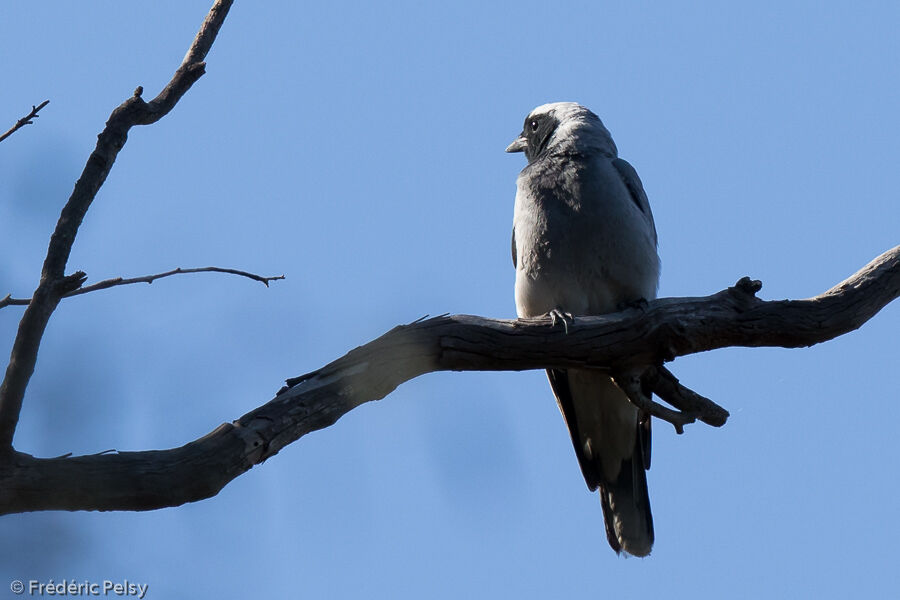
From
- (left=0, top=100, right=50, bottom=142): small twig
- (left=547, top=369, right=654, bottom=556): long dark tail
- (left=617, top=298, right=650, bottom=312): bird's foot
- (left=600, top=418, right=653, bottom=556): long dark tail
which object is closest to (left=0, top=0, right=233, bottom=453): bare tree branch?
(left=0, top=100, right=50, bottom=142): small twig

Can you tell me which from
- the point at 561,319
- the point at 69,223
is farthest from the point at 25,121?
the point at 561,319

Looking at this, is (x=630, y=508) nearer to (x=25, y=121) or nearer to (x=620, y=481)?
(x=620, y=481)

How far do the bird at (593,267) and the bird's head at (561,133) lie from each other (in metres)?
0.01

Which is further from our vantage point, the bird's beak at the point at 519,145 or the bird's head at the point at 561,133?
the bird's beak at the point at 519,145

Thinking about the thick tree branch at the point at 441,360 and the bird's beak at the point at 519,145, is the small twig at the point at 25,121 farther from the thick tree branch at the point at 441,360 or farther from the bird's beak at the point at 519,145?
the bird's beak at the point at 519,145

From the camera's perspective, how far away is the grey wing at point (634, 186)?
6.92m

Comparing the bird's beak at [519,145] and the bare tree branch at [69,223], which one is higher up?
the bird's beak at [519,145]

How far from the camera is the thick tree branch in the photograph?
385 cm

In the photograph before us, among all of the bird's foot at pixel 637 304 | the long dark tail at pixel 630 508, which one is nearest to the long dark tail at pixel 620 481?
the long dark tail at pixel 630 508

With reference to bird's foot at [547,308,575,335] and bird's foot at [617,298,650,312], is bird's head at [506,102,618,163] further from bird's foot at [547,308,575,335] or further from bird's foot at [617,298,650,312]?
bird's foot at [547,308,575,335]

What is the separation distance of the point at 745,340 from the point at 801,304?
388mm

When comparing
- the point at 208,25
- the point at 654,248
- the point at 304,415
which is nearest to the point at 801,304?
the point at 654,248

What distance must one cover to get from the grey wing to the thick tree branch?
1.27 m

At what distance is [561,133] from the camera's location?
24.2 ft
